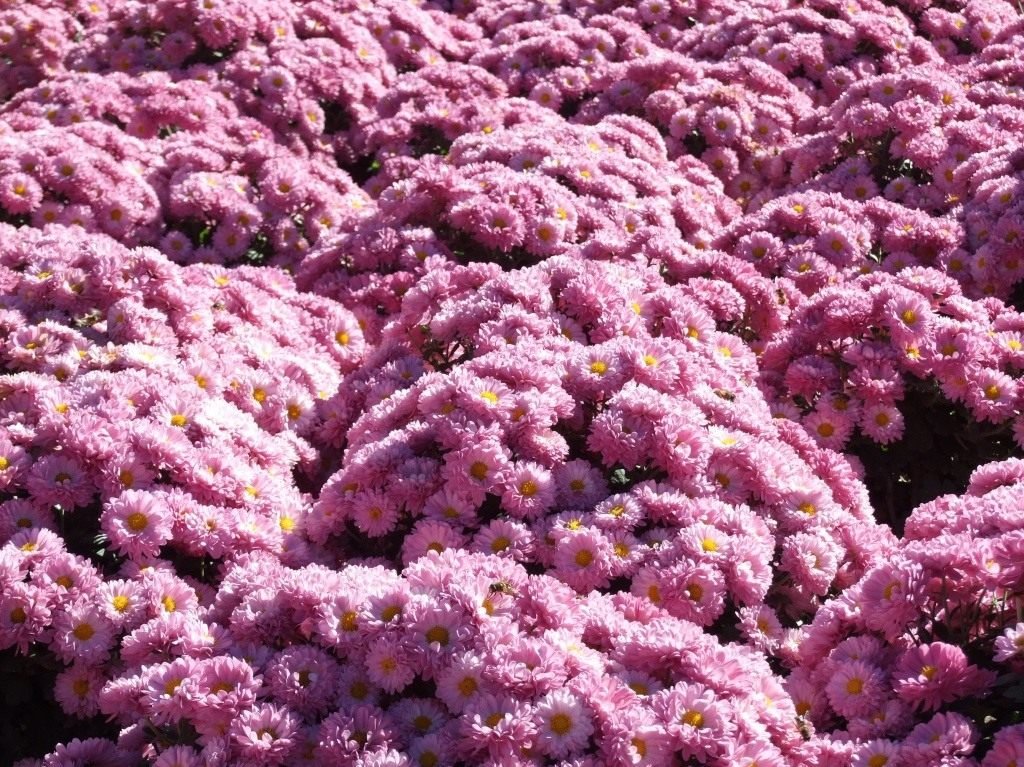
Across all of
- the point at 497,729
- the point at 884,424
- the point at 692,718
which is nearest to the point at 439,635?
the point at 497,729

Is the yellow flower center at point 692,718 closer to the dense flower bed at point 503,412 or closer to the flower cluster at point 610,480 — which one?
the dense flower bed at point 503,412

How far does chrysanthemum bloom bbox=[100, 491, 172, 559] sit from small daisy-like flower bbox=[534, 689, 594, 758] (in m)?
1.43

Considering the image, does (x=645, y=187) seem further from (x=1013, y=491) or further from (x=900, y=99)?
(x=1013, y=491)

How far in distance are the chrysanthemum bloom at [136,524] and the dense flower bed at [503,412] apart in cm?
1

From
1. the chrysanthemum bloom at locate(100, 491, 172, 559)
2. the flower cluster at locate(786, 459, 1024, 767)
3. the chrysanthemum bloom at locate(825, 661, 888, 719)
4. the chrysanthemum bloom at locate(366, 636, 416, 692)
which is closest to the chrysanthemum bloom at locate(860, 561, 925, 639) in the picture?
the flower cluster at locate(786, 459, 1024, 767)

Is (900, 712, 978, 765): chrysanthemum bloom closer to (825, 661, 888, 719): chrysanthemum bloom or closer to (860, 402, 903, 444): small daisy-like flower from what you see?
(825, 661, 888, 719): chrysanthemum bloom

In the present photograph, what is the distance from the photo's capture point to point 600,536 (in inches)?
128

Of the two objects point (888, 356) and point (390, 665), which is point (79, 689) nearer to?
point (390, 665)

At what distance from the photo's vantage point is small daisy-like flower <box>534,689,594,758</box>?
2.57 meters

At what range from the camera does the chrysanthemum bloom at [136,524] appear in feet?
11.0

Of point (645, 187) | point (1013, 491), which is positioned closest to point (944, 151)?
point (645, 187)

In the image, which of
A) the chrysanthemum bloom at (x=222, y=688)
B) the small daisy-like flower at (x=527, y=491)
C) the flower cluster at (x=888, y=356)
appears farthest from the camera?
the flower cluster at (x=888, y=356)

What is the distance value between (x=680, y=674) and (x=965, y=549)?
2.67ft

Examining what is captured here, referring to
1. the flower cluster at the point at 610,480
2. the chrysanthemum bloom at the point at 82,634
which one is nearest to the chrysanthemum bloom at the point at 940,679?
the flower cluster at the point at 610,480
